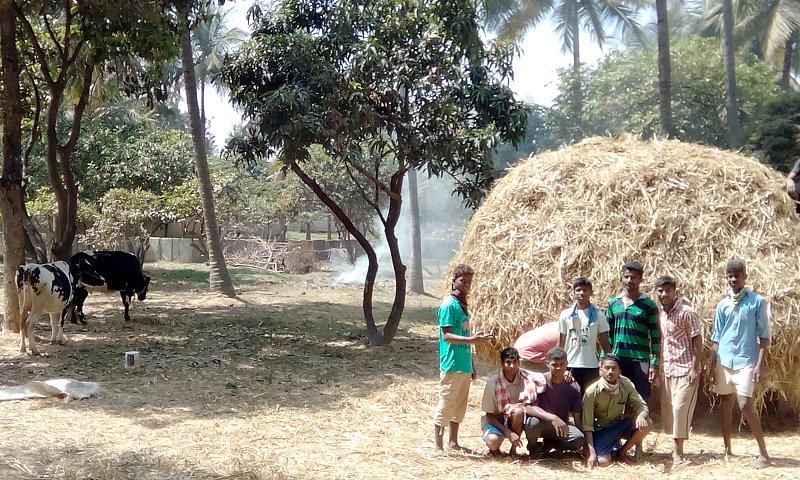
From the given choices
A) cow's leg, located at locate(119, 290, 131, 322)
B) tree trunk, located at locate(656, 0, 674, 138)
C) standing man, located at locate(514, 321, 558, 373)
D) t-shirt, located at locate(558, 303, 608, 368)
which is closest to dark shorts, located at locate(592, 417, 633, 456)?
t-shirt, located at locate(558, 303, 608, 368)

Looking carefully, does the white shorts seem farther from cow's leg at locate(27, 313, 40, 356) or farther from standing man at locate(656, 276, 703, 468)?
cow's leg at locate(27, 313, 40, 356)

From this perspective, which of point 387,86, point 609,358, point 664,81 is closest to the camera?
point 609,358

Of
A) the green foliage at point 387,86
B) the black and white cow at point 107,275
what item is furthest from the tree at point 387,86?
the black and white cow at point 107,275

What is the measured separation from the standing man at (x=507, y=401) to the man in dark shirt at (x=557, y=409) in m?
0.07

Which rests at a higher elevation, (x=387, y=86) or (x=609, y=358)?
(x=387, y=86)

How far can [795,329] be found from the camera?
21.1 ft

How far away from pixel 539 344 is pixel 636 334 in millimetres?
1009

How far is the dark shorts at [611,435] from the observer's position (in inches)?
231

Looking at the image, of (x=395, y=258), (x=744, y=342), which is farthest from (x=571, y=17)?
(x=744, y=342)

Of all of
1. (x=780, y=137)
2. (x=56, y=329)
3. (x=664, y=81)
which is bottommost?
(x=56, y=329)

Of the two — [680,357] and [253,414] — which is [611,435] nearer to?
[680,357]

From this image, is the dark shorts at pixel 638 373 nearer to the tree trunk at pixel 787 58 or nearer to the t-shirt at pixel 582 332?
the t-shirt at pixel 582 332

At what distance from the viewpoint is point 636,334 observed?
607 centimetres

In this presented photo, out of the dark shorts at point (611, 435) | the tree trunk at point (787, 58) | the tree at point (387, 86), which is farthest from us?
the tree trunk at point (787, 58)
